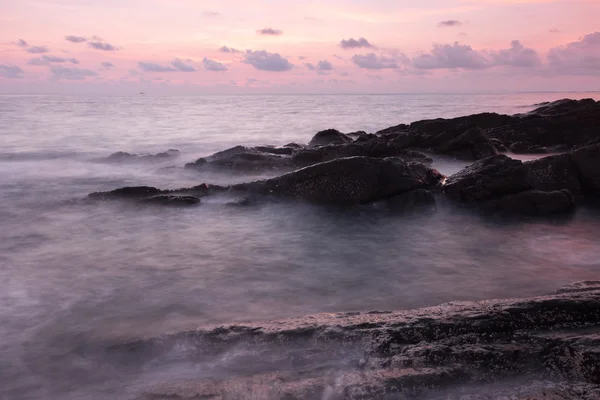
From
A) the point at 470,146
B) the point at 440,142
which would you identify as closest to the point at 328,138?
the point at 440,142

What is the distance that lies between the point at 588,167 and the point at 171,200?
428 inches

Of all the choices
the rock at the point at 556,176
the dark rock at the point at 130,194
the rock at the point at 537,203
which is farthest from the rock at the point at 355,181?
the dark rock at the point at 130,194

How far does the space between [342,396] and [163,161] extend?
18382 millimetres

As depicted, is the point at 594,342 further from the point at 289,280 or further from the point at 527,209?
the point at 527,209

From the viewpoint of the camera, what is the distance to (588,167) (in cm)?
1121

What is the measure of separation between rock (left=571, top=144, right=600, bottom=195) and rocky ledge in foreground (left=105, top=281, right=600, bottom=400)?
7927mm

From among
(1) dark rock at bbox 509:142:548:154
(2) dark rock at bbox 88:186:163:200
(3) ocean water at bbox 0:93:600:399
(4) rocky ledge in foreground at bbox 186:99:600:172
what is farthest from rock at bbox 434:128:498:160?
(2) dark rock at bbox 88:186:163:200

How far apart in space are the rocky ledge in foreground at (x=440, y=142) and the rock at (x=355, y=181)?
3421 millimetres

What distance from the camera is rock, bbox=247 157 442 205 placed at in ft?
36.0

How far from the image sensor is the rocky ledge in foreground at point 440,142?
15.8 metres

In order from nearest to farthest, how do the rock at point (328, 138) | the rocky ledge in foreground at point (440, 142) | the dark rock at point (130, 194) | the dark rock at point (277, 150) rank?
the dark rock at point (130, 194)
the rocky ledge in foreground at point (440, 142)
the dark rock at point (277, 150)
the rock at point (328, 138)

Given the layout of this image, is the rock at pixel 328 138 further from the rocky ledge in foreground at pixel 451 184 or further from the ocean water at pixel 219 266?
the ocean water at pixel 219 266

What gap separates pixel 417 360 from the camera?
400 cm

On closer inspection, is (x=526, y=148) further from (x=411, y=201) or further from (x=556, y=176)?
(x=411, y=201)
